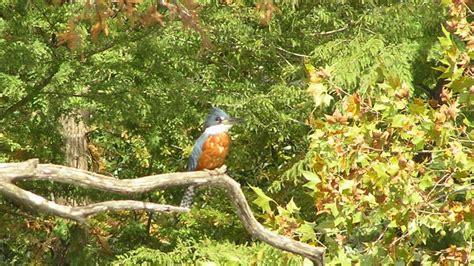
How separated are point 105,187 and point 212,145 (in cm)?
340

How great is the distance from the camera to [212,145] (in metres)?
6.87

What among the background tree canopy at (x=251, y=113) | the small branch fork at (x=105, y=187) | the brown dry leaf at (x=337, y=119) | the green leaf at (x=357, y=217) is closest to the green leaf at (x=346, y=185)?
the background tree canopy at (x=251, y=113)

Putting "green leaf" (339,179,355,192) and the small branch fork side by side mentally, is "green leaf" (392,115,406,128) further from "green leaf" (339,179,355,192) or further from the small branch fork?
the small branch fork

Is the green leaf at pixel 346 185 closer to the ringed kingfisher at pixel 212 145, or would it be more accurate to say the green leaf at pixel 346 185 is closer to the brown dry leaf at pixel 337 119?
the brown dry leaf at pixel 337 119

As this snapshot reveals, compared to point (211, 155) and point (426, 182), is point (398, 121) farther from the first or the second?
point (211, 155)

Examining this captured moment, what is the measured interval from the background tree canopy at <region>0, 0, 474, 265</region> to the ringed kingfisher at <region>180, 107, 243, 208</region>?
0.67 m

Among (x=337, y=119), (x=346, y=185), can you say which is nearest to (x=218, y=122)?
(x=337, y=119)

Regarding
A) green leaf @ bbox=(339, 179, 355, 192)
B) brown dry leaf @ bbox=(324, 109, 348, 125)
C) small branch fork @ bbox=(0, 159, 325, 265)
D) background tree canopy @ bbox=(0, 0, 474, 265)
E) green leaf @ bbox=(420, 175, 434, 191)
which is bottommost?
background tree canopy @ bbox=(0, 0, 474, 265)

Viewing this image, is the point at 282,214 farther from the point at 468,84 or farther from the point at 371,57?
the point at 371,57

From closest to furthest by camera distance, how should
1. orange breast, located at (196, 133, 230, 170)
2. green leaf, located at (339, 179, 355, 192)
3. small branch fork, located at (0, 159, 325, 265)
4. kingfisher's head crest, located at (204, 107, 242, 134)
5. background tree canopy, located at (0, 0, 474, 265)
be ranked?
small branch fork, located at (0, 159, 325, 265), green leaf, located at (339, 179, 355, 192), background tree canopy, located at (0, 0, 474, 265), orange breast, located at (196, 133, 230, 170), kingfisher's head crest, located at (204, 107, 242, 134)

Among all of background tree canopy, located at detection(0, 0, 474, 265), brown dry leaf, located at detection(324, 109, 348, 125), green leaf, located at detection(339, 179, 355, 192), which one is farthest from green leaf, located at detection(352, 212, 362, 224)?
brown dry leaf, located at detection(324, 109, 348, 125)

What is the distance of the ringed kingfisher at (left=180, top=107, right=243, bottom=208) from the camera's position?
6859 mm

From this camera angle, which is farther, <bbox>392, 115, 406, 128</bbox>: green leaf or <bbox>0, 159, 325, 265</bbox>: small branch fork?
<bbox>392, 115, 406, 128</bbox>: green leaf

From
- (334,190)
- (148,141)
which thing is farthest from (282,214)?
(148,141)
